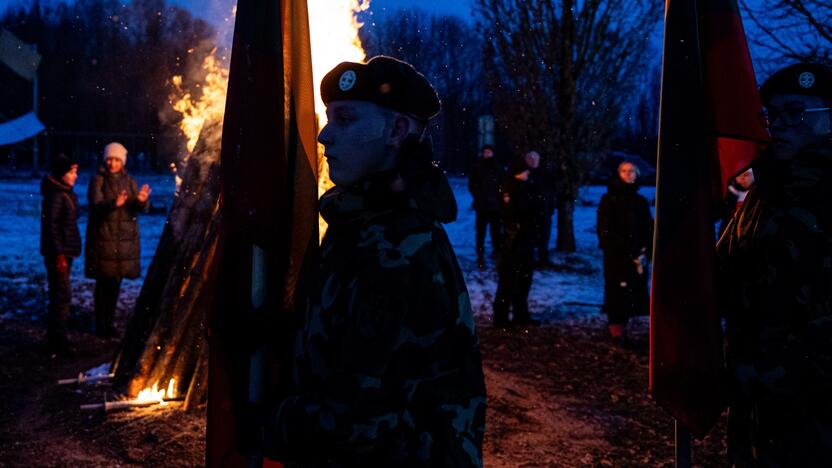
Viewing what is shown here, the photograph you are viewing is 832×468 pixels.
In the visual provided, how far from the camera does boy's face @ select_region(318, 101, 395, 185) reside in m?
2.10

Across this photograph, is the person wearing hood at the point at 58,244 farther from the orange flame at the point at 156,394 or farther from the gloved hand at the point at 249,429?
the gloved hand at the point at 249,429

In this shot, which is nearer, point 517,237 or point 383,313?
point 383,313

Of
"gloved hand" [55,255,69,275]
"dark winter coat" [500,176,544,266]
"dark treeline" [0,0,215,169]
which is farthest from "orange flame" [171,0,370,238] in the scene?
"dark treeline" [0,0,215,169]

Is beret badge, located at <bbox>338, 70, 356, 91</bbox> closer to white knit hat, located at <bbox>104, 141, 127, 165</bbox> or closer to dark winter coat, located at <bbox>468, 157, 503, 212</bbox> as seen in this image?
white knit hat, located at <bbox>104, 141, 127, 165</bbox>

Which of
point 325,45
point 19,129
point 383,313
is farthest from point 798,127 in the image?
point 19,129

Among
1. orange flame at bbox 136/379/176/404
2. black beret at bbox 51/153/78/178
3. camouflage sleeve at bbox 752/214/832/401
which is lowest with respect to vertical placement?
orange flame at bbox 136/379/176/404

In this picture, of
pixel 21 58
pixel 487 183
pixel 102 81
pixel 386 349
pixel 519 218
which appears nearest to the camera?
pixel 386 349

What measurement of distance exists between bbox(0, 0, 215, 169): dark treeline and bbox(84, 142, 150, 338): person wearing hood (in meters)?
30.9

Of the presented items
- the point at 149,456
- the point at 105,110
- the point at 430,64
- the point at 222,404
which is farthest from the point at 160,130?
the point at 222,404

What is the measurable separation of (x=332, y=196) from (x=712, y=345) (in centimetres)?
151

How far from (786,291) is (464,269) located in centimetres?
1018

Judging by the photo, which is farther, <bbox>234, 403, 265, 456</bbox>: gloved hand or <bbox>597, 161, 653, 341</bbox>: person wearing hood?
<bbox>597, 161, 653, 341</bbox>: person wearing hood

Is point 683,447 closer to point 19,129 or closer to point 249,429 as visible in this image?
point 249,429

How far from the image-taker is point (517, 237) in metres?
8.55
